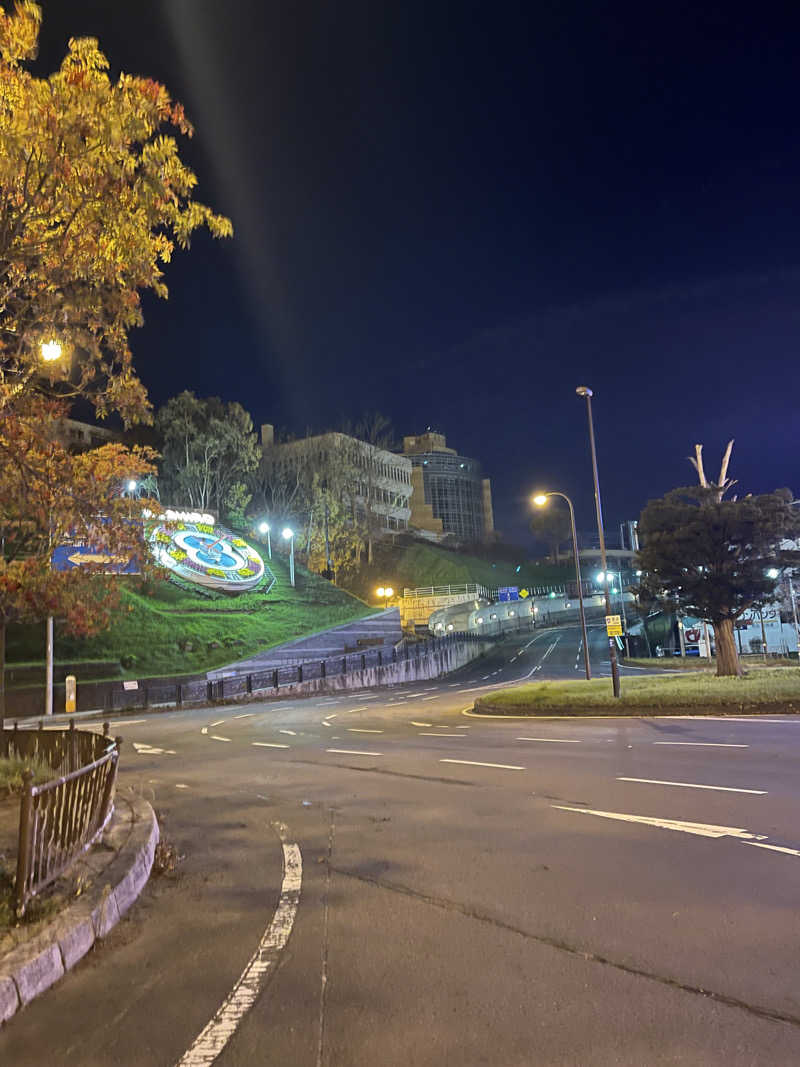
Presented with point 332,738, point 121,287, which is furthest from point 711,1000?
point 332,738

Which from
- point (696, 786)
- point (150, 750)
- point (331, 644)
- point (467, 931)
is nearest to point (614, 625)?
point (696, 786)

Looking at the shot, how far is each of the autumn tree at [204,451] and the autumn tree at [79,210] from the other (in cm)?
5818

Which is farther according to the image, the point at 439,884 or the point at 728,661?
the point at 728,661

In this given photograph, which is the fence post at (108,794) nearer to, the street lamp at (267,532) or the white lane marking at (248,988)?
the white lane marking at (248,988)

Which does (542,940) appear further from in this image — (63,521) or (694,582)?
(694,582)

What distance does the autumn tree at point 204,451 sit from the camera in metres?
67.6

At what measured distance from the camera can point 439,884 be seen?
18.8ft

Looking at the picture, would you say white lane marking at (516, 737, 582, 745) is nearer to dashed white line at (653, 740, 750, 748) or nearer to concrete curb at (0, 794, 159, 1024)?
dashed white line at (653, 740, 750, 748)

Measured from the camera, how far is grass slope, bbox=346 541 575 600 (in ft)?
296

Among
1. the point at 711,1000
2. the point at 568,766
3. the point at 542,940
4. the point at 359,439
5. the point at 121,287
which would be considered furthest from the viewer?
the point at 359,439

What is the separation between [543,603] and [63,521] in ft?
297

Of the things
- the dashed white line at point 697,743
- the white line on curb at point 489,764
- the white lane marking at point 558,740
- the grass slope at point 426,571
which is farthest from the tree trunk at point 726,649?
the grass slope at point 426,571

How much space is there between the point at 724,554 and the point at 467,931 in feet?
91.5

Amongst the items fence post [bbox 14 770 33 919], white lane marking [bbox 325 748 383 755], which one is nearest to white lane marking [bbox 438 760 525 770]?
white lane marking [bbox 325 748 383 755]
